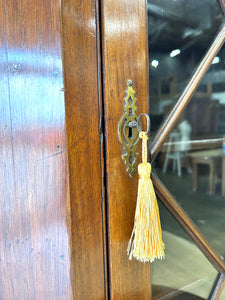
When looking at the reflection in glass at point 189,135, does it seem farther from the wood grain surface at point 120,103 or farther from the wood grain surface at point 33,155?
the wood grain surface at point 33,155

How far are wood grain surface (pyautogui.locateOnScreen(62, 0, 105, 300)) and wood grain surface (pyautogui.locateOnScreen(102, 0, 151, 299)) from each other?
18mm

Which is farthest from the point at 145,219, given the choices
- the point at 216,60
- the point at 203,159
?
the point at 216,60

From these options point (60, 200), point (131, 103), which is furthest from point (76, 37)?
point (60, 200)

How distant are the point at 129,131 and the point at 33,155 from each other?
17 centimetres

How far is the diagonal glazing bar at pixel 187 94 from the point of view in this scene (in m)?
0.44

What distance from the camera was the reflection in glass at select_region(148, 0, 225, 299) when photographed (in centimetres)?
44

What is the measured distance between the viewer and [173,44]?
0.45m

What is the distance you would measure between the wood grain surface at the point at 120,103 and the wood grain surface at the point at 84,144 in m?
0.02

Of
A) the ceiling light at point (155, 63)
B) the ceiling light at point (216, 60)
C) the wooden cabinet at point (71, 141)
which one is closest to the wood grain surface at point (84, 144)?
the wooden cabinet at point (71, 141)

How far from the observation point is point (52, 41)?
13.2 inches

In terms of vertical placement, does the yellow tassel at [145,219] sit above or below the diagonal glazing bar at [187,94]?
below

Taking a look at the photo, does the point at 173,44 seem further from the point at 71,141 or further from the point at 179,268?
the point at 179,268

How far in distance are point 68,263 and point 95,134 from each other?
0.20 m

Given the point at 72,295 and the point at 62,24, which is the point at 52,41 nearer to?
the point at 62,24
